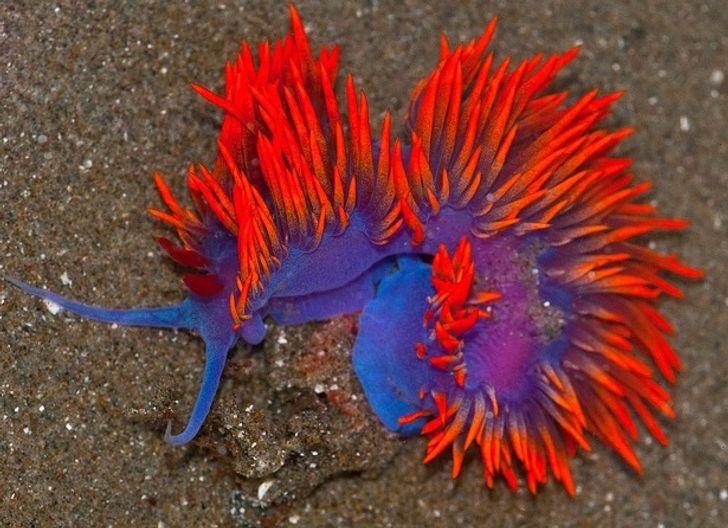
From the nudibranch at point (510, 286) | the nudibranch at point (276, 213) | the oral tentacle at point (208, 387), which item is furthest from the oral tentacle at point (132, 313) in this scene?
the nudibranch at point (510, 286)

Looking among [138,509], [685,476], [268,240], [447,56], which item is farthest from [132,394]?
[685,476]

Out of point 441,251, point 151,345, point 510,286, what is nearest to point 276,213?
point 441,251

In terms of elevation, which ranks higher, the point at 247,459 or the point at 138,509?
the point at 247,459

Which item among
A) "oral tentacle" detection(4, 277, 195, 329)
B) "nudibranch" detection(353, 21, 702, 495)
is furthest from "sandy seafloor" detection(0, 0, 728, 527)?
"nudibranch" detection(353, 21, 702, 495)

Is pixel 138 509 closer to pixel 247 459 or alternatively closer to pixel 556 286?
pixel 247 459

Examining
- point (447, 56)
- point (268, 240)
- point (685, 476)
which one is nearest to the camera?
point (268, 240)

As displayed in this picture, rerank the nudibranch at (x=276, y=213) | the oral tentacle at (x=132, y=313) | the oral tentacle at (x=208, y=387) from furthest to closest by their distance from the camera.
→ the oral tentacle at (x=132, y=313) → the oral tentacle at (x=208, y=387) → the nudibranch at (x=276, y=213)

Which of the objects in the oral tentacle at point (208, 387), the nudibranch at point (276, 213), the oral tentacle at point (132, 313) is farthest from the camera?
the oral tentacle at point (132, 313)

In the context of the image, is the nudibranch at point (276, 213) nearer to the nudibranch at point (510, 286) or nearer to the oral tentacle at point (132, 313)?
the oral tentacle at point (132, 313)
